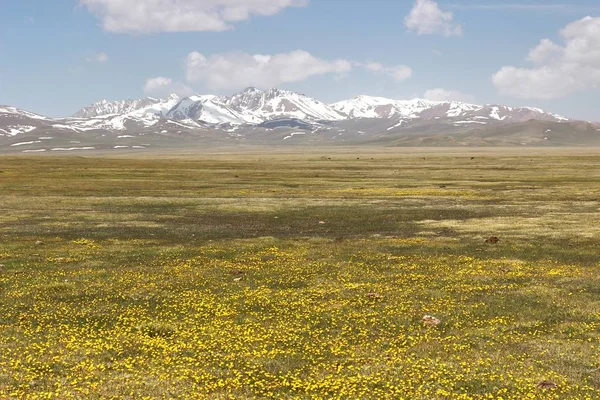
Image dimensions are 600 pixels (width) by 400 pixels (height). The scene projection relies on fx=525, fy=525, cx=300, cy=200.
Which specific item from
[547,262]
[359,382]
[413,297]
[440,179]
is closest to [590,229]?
[547,262]

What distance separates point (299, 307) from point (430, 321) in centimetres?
591

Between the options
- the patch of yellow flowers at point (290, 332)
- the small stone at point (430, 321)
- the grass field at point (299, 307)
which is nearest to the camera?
the patch of yellow flowers at point (290, 332)

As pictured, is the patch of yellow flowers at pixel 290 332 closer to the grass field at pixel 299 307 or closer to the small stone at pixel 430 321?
the grass field at pixel 299 307

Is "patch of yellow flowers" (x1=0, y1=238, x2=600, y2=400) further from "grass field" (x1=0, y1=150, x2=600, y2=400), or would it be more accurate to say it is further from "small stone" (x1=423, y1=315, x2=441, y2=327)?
"small stone" (x1=423, y1=315, x2=441, y2=327)

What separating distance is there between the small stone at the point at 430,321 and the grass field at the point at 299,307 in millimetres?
270

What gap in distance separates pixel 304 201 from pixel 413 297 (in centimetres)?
4112

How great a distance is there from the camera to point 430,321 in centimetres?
2222

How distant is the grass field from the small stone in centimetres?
27

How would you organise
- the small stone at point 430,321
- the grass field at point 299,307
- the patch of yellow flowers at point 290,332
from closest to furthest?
the patch of yellow flowers at point 290,332, the grass field at point 299,307, the small stone at point 430,321

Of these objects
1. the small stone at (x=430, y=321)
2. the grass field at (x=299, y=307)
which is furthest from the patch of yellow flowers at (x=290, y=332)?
the small stone at (x=430, y=321)

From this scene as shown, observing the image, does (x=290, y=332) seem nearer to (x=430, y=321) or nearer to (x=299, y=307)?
(x=299, y=307)

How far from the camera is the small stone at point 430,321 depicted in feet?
72.1

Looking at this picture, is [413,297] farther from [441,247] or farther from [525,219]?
[525,219]

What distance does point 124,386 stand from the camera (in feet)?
54.1
